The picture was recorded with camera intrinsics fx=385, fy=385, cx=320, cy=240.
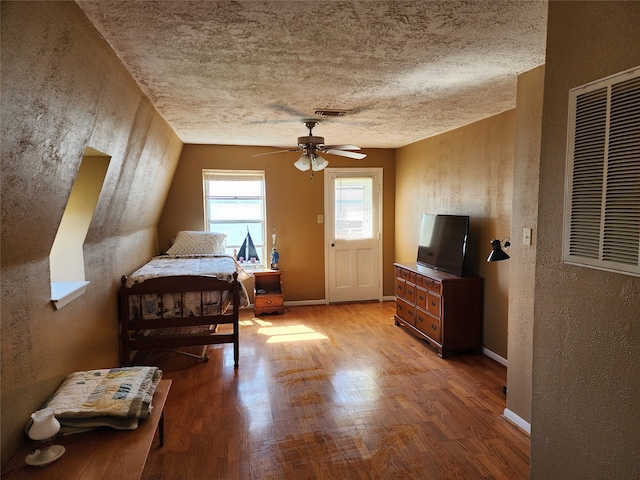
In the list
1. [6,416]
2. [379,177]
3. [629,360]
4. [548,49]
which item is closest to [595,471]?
[629,360]

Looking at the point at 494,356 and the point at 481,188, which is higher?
the point at 481,188

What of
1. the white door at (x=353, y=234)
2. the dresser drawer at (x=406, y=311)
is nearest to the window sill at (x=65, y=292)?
the dresser drawer at (x=406, y=311)

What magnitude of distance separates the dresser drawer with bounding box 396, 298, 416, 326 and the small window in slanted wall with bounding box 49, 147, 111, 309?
3.23 meters

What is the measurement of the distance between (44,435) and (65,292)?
851 millimetres

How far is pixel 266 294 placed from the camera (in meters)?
5.30

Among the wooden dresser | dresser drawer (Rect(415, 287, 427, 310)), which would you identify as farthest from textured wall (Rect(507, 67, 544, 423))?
dresser drawer (Rect(415, 287, 427, 310))

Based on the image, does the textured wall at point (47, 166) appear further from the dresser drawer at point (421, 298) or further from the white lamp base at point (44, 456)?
the dresser drawer at point (421, 298)

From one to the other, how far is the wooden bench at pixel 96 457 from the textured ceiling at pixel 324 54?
1824 millimetres

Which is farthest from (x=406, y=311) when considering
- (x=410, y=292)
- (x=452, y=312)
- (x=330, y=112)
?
(x=330, y=112)

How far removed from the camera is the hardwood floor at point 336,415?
7.25 feet

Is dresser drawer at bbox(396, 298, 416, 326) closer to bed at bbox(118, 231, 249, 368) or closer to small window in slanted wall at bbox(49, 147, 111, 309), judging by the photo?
bed at bbox(118, 231, 249, 368)

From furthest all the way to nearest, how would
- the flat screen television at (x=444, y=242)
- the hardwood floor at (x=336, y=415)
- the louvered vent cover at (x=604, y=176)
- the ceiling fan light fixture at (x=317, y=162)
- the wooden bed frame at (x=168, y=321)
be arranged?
the flat screen television at (x=444, y=242), the ceiling fan light fixture at (x=317, y=162), the wooden bed frame at (x=168, y=321), the hardwood floor at (x=336, y=415), the louvered vent cover at (x=604, y=176)

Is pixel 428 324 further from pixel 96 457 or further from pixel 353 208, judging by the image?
pixel 96 457

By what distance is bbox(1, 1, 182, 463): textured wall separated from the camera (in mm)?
1348
